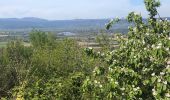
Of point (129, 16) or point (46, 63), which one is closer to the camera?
point (129, 16)

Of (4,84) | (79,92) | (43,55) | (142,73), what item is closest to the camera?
(142,73)

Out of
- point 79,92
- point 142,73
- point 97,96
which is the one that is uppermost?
point 142,73

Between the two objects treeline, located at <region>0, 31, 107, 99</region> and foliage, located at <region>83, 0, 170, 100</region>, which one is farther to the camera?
treeline, located at <region>0, 31, 107, 99</region>

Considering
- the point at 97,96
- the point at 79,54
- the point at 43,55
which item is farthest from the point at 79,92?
the point at 43,55

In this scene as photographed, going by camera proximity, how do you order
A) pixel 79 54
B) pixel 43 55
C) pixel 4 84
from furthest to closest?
pixel 43 55, pixel 79 54, pixel 4 84

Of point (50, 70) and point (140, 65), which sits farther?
point (50, 70)

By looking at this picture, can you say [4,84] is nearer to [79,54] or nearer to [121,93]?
[79,54]

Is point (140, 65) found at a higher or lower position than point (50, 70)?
higher

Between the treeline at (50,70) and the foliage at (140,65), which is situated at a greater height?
the foliage at (140,65)

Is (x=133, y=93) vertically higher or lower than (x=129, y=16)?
lower

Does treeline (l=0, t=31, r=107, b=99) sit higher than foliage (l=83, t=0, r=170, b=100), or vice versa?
foliage (l=83, t=0, r=170, b=100)

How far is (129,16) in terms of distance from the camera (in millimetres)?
11805

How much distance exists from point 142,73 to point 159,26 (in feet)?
5.70

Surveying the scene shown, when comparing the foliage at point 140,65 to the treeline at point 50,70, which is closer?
the foliage at point 140,65
